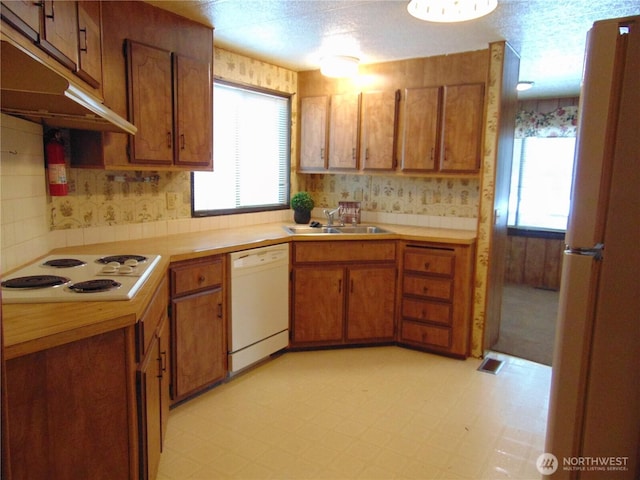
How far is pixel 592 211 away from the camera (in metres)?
1.46

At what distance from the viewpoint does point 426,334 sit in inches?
137

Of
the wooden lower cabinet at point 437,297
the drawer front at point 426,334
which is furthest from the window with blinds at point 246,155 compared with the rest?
the drawer front at point 426,334

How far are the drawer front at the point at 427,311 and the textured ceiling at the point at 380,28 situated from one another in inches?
74.3

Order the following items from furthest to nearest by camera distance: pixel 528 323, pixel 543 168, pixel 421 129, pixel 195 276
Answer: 1. pixel 543 168
2. pixel 528 323
3. pixel 421 129
4. pixel 195 276

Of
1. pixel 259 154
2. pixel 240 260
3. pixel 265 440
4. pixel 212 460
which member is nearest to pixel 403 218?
pixel 259 154

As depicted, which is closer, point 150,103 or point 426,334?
point 150,103

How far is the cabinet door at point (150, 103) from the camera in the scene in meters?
2.53

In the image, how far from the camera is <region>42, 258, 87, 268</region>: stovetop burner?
2045mm

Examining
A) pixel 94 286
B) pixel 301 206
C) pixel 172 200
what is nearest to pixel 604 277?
pixel 94 286

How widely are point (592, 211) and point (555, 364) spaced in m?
0.55

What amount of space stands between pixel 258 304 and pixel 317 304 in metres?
0.52

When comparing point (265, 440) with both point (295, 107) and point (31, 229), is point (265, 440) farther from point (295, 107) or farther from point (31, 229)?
point (295, 107)

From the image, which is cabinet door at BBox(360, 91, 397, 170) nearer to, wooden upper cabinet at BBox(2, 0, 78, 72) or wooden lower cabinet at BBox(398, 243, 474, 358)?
wooden lower cabinet at BBox(398, 243, 474, 358)

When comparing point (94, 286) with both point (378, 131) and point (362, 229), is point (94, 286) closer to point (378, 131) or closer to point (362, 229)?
point (362, 229)
